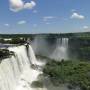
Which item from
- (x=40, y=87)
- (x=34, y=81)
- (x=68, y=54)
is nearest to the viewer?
(x=40, y=87)

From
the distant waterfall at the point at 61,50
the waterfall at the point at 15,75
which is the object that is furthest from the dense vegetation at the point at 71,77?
the distant waterfall at the point at 61,50

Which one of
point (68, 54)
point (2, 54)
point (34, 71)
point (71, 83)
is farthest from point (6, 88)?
point (68, 54)

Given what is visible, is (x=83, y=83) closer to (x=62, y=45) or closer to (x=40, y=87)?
(x=40, y=87)

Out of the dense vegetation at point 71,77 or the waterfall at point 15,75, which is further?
the dense vegetation at point 71,77

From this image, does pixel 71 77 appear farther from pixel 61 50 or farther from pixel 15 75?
pixel 61 50

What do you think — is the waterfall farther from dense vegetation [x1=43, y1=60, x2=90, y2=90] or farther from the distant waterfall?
the distant waterfall

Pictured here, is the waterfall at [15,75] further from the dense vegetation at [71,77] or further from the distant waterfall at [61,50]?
the distant waterfall at [61,50]

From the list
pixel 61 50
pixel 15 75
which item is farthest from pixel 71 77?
pixel 61 50

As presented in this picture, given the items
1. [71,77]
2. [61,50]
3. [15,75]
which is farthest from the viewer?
[61,50]
